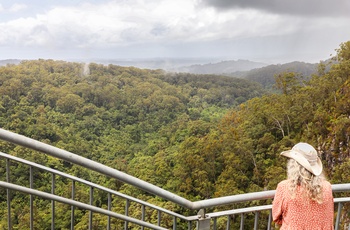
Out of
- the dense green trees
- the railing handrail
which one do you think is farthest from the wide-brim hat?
the dense green trees

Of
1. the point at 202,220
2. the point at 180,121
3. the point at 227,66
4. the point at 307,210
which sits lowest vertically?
the point at 180,121

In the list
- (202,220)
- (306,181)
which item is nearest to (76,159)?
(202,220)

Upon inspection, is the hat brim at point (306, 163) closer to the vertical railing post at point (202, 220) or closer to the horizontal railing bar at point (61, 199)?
the vertical railing post at point (202, 220)

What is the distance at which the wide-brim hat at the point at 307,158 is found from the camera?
1.77m

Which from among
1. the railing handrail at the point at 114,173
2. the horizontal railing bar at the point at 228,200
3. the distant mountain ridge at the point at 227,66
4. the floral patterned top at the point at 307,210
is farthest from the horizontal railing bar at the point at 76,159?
the distant mountain ridge at the point at 227,66

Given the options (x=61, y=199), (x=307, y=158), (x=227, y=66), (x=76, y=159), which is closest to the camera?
(x=76, y=159)

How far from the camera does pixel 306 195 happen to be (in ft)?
5.73

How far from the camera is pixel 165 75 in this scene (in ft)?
312

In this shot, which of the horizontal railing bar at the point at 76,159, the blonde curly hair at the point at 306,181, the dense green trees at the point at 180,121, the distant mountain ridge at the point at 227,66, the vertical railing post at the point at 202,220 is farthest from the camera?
the distant mountain ridge at the point at 227,66

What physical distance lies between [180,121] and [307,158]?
1940 inches

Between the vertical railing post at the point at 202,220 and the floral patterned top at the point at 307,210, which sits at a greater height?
the floral patterned top at the point at 307,210

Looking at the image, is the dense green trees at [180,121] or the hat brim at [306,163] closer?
the hat brim at [306,163]

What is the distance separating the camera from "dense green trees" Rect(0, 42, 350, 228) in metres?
19.4

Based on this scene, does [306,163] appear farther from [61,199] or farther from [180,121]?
[180,121]
